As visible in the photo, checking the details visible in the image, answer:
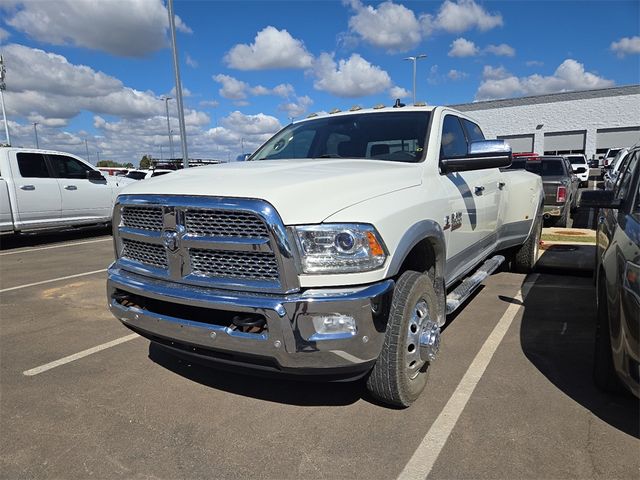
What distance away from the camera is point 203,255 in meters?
2.65

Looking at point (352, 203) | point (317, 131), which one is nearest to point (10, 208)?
point (317, 131)

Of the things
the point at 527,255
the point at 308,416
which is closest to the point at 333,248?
the point at 308,416

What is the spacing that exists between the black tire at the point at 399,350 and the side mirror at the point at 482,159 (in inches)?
40.6

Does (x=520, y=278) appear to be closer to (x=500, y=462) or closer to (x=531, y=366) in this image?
(x=531, y=366)

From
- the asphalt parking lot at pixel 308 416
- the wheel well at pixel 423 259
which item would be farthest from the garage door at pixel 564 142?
the wheel well at pixel 423 259

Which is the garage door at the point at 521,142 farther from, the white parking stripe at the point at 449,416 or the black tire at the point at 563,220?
the white parking stripe at the point at 449,416

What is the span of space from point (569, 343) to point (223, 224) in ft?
10.3

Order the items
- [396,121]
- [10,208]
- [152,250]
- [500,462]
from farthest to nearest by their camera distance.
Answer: [10,208] < [396,121] < [152,250] < [500,462]

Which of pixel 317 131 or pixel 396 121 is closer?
pixel 396 121

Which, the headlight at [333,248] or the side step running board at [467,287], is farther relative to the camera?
the side step running board at [467,287]

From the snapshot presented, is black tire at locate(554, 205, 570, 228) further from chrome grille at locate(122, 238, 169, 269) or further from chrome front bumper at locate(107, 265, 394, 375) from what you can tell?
chrome grille at locate(122, 238, 169, 269)

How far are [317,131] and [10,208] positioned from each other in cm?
841

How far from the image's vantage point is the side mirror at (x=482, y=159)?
11.3 ft

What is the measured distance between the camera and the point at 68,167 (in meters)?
11.0
